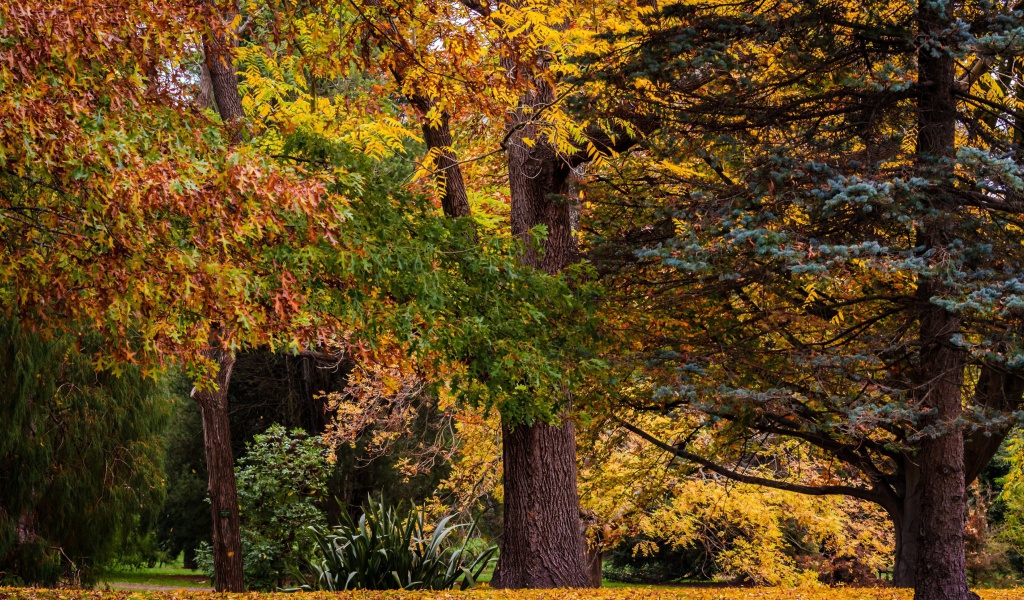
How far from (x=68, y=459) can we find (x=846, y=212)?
420 inches

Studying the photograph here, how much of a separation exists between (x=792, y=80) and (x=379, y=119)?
3.93 metres

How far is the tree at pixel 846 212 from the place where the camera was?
6.80 m

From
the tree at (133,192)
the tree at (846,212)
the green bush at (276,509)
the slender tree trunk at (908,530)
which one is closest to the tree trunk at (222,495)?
the green bush at (276,509)

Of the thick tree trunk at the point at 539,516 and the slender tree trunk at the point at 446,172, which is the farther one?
the slender tree trunk at the point at 446,172

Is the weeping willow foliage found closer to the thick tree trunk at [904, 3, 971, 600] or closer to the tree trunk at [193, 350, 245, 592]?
the tree trunk at [193, 350, 245, 592]

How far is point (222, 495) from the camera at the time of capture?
1194cm

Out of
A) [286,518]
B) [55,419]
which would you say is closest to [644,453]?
[286,518]

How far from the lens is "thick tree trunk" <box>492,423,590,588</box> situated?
9664 millimetres

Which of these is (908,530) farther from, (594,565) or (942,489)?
(594,565)

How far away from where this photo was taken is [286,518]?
1511cm

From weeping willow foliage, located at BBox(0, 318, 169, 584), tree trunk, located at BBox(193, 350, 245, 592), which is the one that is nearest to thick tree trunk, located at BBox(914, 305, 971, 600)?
tree trunk, located at BBox(193, 350, 245, 592)

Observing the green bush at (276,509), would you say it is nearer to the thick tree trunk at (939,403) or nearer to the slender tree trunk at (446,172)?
the slender tree trunk at (446,172)

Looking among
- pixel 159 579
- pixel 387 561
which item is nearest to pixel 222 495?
pixel 387 561

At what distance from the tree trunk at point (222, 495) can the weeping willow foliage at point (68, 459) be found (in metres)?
1.75
